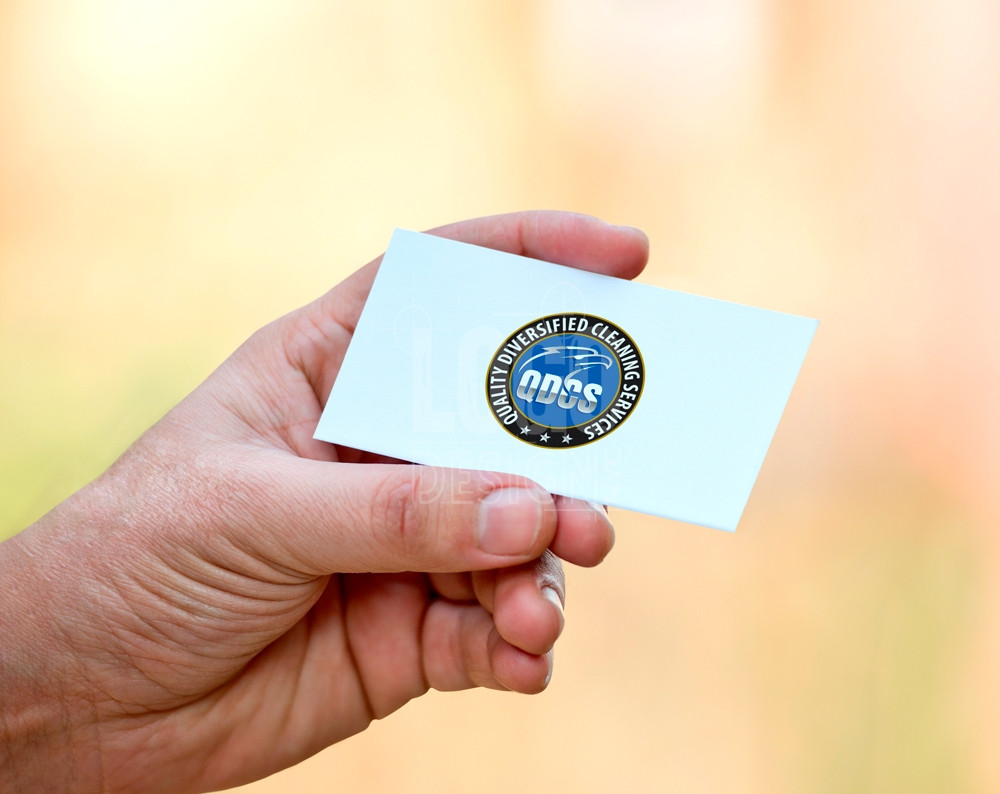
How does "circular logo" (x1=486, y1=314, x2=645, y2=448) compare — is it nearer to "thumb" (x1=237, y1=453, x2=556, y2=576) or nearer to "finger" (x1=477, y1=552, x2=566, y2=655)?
"thumb" (x1=237, y1=453, x2=556, y2=576)

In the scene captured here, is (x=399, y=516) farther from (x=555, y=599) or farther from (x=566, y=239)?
(x=566, y=239)

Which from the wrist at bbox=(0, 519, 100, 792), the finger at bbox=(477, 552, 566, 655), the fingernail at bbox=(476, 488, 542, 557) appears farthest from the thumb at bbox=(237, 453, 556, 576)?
the wrist at bbox=(0, 519, 100, 792)

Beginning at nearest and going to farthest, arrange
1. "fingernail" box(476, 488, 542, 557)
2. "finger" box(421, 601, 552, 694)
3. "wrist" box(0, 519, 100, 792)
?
"fingernail" box(476, 488, 542, 557), "wrist" box(0, 519, 100, 792), "finger" box(421, 601, 552, 694)

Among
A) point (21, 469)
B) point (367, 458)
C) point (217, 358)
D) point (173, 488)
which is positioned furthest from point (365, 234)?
point (173, 488)

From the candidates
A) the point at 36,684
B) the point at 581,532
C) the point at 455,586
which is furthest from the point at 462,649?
the point at 36,684

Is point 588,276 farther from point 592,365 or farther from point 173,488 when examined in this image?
point 173,488

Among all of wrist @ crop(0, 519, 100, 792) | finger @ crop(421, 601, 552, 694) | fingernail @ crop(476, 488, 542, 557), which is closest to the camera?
fingernail @ crop(476, 488, 542, 557)

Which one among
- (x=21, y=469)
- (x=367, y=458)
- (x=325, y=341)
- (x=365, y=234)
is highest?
(x=365, y=234)

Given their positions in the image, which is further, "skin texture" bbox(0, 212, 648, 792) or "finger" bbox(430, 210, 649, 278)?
"finger" bbox(430, 210, 649, 278)
